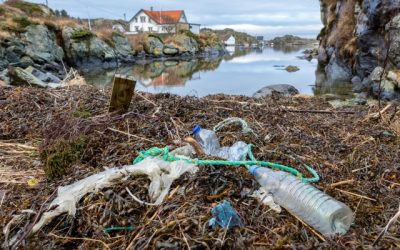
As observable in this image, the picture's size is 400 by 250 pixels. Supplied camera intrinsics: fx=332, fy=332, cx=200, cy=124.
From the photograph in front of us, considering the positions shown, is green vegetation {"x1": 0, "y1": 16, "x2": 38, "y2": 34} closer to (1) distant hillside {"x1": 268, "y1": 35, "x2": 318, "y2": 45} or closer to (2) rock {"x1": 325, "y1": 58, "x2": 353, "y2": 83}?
(2) rock {"x1": 325, "y1": 58, "x2": 353, "y2": 83}

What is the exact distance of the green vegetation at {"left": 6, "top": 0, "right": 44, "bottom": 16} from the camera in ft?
104

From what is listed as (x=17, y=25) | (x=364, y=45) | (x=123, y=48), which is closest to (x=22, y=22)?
(x=17, y=25)

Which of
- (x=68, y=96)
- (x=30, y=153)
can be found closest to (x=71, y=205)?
(x=30, y=153)

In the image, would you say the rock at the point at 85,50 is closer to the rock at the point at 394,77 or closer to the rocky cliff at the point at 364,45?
the rocky cliff at the point at 364,45

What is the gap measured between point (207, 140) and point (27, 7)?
1402 inches

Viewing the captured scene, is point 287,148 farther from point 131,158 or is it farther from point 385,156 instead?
point 131,158

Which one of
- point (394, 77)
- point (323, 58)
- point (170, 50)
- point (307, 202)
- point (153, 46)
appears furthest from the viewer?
point (170, 50)

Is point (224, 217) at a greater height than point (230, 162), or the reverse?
point (230, 162)

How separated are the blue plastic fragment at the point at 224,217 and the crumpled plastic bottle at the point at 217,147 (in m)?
0.85

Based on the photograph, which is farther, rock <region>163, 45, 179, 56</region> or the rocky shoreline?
rock <region>163, 45, 179, 56</region>

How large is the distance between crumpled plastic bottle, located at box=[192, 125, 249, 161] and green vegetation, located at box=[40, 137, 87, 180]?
1.11 metres

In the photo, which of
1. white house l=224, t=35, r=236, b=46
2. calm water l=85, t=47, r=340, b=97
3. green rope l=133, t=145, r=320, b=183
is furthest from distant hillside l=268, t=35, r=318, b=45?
green rope l=133, t=145, r=320, b=183

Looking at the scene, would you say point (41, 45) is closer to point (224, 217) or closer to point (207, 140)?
point (207, 140)

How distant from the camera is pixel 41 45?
76.1 feet
